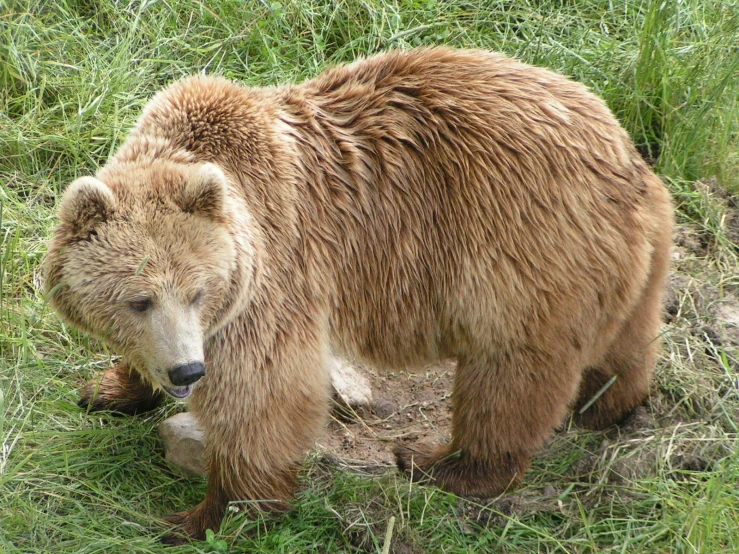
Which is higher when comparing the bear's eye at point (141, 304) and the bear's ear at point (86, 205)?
the bear's ear at point (86, 205)

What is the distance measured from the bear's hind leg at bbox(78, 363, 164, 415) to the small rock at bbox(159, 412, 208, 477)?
0.32 metres

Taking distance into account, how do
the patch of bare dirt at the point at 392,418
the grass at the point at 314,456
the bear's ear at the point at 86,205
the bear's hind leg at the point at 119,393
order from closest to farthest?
the bear's ear at the point at 86,205 < the grass at the point at 314,456 < the bear's hind leg at the point at 119,393 < the patch of bare dirt at the point at 392,418

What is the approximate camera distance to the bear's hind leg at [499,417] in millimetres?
4707

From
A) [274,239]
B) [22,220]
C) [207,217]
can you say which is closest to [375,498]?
[274,239]

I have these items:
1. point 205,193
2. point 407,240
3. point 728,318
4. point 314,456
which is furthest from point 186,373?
point 728,318

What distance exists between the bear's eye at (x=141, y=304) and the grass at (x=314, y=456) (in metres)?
0.75

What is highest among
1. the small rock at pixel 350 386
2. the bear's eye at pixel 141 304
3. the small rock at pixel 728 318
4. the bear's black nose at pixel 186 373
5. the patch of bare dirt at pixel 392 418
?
the bear's eye at pixel 141 304

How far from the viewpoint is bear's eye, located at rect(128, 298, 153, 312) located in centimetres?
403

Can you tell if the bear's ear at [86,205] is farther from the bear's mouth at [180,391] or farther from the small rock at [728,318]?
the small rock at [728,318]

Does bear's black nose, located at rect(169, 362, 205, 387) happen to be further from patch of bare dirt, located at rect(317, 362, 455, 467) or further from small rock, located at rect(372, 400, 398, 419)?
small rock, located at rect(372, 400, 398, 419)

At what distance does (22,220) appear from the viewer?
619 centimetres

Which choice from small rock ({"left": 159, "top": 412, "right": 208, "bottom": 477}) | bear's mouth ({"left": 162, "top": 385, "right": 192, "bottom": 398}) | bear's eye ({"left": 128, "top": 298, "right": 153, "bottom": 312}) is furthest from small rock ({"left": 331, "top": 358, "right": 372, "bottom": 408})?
bear's eye ({"left": 128, "top": 298, "right": 153, "bottom": 312})

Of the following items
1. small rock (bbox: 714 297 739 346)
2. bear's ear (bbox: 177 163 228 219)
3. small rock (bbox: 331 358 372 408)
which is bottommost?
small rock (bbox: 331 358 372 408)

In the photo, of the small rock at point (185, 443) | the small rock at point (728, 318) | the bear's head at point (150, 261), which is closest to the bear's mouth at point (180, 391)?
the bear's head at point (150, 261)
